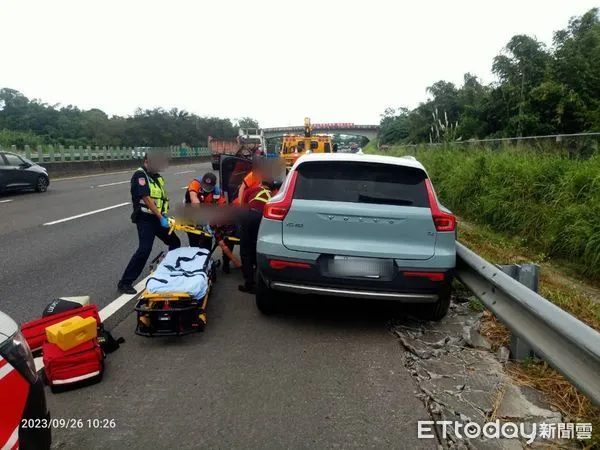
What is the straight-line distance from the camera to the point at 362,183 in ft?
15.0

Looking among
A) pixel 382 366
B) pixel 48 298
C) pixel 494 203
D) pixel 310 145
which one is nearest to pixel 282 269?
pixel 382 366

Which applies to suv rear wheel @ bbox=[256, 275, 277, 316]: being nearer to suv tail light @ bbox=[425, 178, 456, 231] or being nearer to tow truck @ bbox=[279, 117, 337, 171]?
suv tail light @ bbox=[425, 178, 456, 231]

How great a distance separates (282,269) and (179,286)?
2.96 feet

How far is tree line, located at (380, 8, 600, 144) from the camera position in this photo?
26.2 meters

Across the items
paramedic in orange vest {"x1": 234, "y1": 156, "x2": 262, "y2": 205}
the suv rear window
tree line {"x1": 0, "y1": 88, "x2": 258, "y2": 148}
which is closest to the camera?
the suv rear window

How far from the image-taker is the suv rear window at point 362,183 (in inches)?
178

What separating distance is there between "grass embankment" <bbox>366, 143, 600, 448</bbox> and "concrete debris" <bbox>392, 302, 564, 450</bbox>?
0.15 m

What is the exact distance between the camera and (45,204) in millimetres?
14289

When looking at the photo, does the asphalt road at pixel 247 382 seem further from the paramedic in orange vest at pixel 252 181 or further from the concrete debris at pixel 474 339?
the paramedic in orange vest at pixel 252 181

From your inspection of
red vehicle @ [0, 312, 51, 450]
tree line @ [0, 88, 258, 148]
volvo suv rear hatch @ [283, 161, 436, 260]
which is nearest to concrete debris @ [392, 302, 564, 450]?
volvo suv rear hatch @ [283, 161, 436, 260]

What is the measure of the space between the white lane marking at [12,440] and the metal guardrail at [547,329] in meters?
2.47

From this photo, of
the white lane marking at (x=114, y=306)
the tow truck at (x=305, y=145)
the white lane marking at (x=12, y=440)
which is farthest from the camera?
the tow truck at (x=305, y=145)

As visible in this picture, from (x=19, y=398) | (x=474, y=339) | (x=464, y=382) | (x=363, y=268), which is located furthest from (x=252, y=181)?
(x=19, y=398)

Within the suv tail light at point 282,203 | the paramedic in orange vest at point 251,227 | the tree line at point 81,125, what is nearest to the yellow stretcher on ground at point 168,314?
the suv tail light at point 282,203
